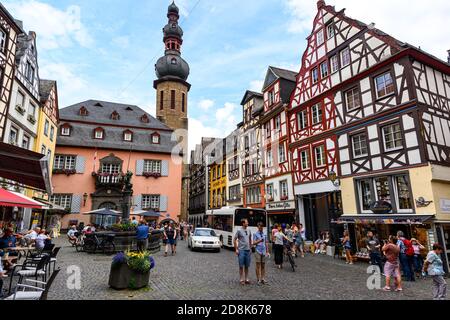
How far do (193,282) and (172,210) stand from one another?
23715 mm

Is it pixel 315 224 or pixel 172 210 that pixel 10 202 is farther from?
pixel 172 210

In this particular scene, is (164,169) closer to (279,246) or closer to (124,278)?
(279,246)

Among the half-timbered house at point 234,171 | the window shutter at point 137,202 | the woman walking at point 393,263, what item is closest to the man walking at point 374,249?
the woman walking at point 393,263

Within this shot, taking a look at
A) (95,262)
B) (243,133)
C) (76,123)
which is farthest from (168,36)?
(95,262)

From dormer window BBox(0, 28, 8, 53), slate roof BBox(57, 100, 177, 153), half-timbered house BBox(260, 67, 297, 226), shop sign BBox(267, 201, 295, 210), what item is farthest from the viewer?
slate roof BBox(57, 100, 177, 153)

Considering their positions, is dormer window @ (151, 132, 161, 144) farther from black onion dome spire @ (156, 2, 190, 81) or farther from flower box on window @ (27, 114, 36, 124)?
black onion dome spire @ (156, 2, 190, 81)

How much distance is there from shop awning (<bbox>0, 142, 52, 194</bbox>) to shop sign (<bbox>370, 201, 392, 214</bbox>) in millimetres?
13617

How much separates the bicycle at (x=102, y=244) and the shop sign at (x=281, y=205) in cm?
1218

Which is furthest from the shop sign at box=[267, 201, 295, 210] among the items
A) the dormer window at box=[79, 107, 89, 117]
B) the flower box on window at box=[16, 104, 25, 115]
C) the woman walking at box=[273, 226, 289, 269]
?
the dormer window at box=[79, 107, 89, 117]

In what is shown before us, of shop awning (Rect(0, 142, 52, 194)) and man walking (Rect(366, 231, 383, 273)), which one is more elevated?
shop awning (Rect(0, 142, 52, 194))

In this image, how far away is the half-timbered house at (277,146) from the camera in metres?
22.0

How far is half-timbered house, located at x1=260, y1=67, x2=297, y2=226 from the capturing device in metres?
22.0

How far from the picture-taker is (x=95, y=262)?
12336 mm

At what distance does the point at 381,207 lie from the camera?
13797mm
